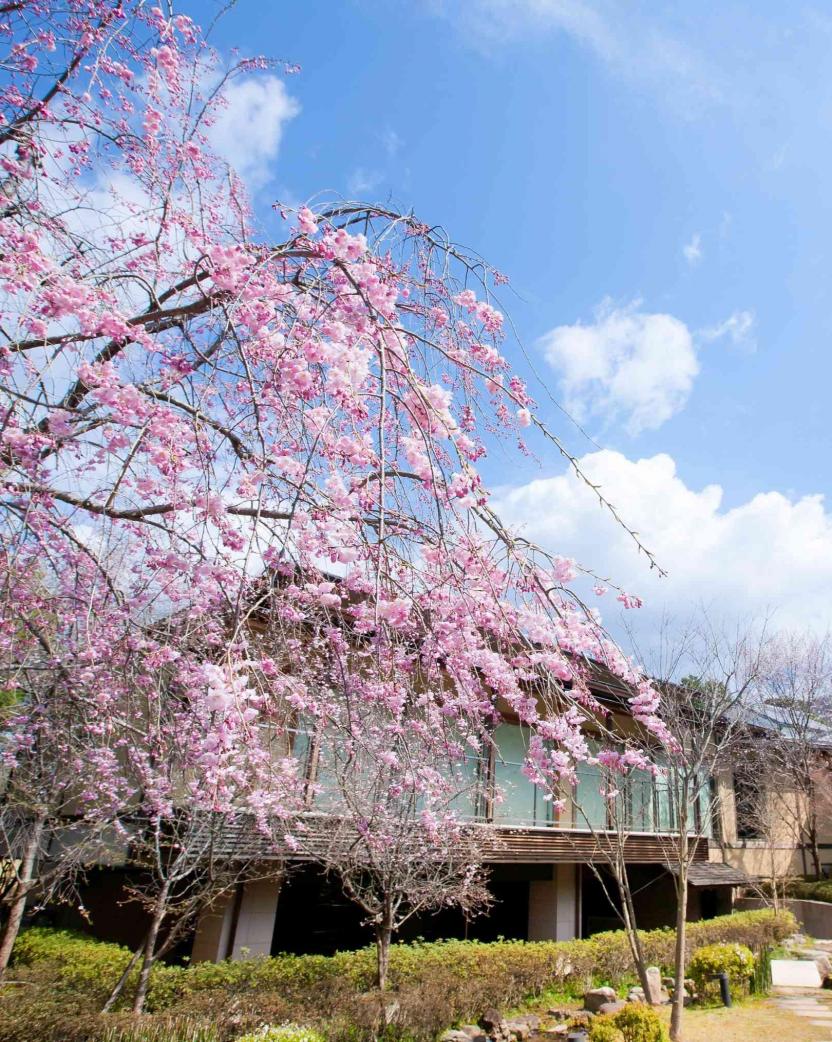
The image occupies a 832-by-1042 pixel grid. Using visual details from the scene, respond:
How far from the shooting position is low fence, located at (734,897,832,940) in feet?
58.9

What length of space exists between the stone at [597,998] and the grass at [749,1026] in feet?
2.33

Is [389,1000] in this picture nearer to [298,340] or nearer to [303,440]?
[303,440]

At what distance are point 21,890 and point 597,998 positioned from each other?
7465 mm

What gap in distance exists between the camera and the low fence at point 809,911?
17938 millimetres

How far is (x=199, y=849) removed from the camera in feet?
25.2

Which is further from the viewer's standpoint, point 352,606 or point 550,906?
point 550,906

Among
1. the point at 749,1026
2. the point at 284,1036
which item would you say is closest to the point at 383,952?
the point at 284,1036

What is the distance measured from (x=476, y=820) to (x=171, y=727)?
6171 millimetres

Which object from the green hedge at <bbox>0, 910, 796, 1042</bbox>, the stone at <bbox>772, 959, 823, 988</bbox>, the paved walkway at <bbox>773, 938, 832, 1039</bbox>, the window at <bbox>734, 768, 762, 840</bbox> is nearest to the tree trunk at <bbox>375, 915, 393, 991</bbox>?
the green hedge at <bbox>0, 910, 796, 1042</bbox>

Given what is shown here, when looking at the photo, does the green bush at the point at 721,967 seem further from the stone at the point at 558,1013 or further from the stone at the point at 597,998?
the stone at the point at 558,1013

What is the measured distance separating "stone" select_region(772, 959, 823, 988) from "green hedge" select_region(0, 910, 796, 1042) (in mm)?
3877

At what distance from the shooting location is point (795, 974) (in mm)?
12875

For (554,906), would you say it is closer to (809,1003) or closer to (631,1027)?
(809,1003)

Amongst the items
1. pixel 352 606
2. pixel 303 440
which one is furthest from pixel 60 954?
pixel 303 440
